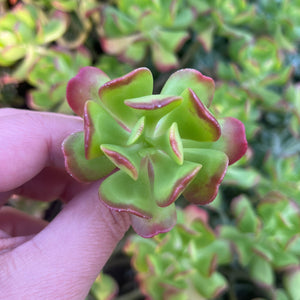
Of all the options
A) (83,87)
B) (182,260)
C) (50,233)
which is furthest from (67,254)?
(182,260)

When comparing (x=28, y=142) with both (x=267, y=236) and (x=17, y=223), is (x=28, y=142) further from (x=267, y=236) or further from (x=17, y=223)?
(x=267, y=236)

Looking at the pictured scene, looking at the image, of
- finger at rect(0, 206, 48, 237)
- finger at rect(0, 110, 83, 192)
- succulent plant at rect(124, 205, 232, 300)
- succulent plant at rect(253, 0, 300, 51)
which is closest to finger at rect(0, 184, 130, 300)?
finger at rect(0, 110, 83, 192)

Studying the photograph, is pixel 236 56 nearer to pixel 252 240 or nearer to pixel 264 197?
pixel 264 197

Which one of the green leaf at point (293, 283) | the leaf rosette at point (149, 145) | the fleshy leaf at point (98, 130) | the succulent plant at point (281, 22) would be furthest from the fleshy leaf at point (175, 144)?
the succulent plant at point (281, 22)

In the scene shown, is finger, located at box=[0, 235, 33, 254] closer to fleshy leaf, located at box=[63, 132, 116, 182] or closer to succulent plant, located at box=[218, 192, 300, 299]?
fleshy leaf, located at box=[63, 132, 116, 182]

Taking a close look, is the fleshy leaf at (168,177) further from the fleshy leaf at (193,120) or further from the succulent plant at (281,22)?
the succulent plant at (281,22)

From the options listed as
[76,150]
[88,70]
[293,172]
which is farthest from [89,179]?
[293,172]
